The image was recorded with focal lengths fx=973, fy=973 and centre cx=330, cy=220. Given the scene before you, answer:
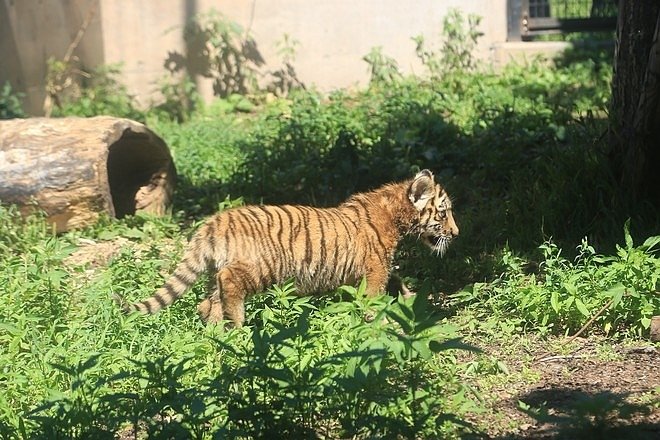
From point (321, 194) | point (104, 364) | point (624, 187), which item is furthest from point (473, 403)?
point (321, 194)

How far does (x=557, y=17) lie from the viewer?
11.1 m

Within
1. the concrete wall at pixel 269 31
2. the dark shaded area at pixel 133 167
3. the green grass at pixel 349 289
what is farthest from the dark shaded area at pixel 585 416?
the concrete wall at pixel 269 31

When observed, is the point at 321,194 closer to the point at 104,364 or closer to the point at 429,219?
the point at 429,219

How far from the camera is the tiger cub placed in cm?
552

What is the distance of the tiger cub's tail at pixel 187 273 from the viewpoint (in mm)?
5555

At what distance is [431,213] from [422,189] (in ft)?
0.61

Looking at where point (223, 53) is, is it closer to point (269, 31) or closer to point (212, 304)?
point (269, 31)

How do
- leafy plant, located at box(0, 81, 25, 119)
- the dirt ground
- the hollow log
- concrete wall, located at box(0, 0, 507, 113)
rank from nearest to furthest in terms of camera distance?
the dirt ground, the hollow log, leafy plant, located at box(0, 81, 25, 119), concrete wall, located at box(0, 0, 507, 113)

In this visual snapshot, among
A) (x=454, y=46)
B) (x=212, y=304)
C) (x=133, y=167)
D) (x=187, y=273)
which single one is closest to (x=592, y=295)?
(x=212, y=304)

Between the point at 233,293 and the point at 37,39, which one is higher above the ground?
the point at 37,39

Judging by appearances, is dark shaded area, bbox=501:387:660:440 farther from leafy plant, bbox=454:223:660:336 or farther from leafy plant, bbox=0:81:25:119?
leafy plant, bbox=0:81:25:119

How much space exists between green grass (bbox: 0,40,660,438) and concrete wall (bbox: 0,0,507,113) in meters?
0.68

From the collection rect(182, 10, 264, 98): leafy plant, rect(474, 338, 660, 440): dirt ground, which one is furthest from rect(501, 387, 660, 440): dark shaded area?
rect(182, 10, 264, 98): leafy plant

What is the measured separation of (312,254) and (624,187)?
88.8 inches
